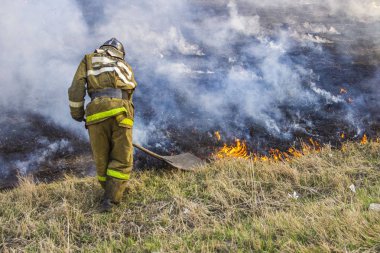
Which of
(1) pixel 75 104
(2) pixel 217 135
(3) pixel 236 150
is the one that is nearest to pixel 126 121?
(1) pixel 75 104

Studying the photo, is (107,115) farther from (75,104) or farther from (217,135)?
(217,135)

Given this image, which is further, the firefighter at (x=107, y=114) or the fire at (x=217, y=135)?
the fire at (x=217, y=135)

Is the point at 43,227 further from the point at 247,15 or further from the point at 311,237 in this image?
the point at 247,15

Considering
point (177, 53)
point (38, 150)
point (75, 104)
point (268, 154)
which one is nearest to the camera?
point (75, 104)

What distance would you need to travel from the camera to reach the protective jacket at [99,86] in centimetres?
367

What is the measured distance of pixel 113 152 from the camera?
3848 mm

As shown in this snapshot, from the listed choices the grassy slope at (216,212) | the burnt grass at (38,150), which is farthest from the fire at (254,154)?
the burnt grass at (38,150)

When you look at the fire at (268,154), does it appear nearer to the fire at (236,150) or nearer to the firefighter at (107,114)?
the fire at (236,150)

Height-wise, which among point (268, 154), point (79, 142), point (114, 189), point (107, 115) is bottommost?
point (268, 154)

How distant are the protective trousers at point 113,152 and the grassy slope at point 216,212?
0.26 m

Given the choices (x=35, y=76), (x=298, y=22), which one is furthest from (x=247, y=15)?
(x=35, y=76)

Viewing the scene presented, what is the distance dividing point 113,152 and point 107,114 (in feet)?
1.57

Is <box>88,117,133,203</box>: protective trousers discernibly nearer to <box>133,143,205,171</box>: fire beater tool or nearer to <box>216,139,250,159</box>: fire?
<box>133,143,205,171</box>: fire beater tool

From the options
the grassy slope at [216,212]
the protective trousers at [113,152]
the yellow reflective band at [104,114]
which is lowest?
the grassy slope at [216,212]
